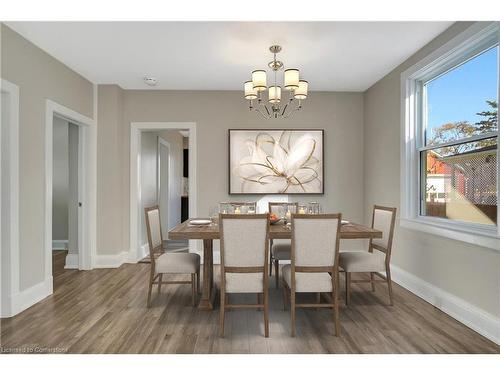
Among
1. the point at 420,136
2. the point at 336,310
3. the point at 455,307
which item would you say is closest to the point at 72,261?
the point at 336,310

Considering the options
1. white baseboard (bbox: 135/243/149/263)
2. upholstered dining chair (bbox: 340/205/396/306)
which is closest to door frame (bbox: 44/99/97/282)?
white baseboard (bbox: 135/243/149/263)

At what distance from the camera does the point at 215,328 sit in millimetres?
2570

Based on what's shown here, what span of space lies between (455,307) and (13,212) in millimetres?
4059

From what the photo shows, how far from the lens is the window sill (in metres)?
2.41

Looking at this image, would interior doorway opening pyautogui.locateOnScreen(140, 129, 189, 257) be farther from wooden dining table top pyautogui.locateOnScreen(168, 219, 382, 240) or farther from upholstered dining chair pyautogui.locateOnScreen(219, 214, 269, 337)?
upholstered dining chair pyautogui.locateOnScreen(219, 214, 269, 337)

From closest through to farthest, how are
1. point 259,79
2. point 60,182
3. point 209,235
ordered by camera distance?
1. point 209,235
2. point 259,79
3. point 60,182

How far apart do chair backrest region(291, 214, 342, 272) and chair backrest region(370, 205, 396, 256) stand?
93cm

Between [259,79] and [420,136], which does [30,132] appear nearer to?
[259,79]

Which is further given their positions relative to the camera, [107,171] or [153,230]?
[107,171]

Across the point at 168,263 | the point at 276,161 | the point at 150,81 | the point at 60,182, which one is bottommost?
the point at 168,263

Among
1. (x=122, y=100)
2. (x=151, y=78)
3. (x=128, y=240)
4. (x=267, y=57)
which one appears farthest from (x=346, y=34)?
(x=128, y=240)

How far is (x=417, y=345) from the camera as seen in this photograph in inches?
90.3

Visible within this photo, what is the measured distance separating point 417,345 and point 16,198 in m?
3.60

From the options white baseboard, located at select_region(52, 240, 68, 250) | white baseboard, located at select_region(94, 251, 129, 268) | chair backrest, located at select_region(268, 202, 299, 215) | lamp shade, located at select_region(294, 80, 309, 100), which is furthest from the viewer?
white baseboard, located at select_region(52, 240, 68, 250)
